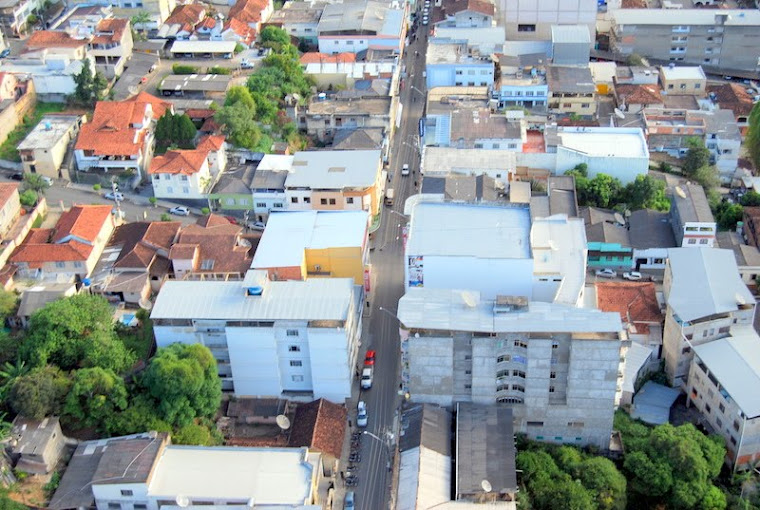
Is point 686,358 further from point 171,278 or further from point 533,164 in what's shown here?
point 171,278

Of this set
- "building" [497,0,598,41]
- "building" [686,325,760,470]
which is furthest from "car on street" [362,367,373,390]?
"building" [497,0,598,41]

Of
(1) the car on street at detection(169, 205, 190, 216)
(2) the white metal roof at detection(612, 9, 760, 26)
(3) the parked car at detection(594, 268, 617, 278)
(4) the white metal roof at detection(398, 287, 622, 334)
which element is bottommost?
(3) the parked car at detection(594, 268, 617, 278)

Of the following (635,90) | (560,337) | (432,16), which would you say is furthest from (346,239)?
(432,16)

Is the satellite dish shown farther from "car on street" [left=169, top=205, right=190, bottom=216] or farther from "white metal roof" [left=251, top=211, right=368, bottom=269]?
"car on street" [left=169, top=205, right=190, bottom=216]

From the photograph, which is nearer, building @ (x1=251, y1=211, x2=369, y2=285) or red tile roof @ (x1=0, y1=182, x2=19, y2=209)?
building @ (x1=251, y1=211, x2=369, y2=285)

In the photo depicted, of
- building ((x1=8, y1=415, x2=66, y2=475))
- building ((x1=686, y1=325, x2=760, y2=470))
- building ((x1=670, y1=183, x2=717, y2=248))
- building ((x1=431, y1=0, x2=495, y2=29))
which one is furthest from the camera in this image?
building ((x1=431, y1=0, x2=495, y2=29))

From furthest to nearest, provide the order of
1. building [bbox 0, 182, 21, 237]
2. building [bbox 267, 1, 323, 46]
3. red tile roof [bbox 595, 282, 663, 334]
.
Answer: building [bbox 267, 1, 323, 46]
building [bbox 0, 182, 21, 237]
red tile roof [bbox 595, 282, 663, 334]
